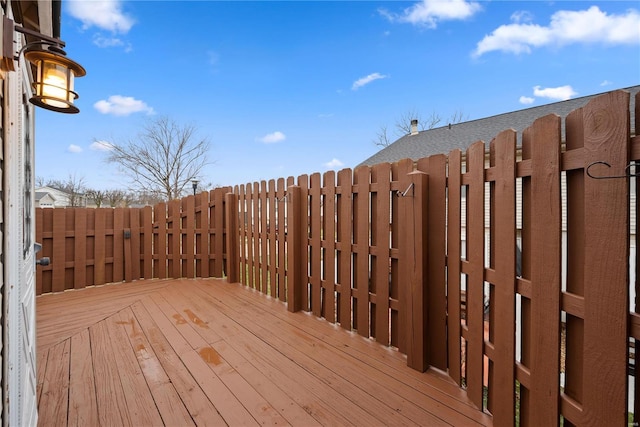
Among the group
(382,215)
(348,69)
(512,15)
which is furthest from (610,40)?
(382,215)

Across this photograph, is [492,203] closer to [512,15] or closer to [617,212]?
[617,212]

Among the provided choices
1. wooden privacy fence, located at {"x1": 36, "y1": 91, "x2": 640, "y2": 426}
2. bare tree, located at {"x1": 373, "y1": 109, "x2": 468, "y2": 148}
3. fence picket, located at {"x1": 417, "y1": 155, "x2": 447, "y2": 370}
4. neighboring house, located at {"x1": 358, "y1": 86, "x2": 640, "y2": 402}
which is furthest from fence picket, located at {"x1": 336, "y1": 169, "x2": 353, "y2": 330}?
bare tree, located at {"x1": 373, "y1": 109, "x2": 468, "y2": 148}

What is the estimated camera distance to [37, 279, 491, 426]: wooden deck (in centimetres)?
159

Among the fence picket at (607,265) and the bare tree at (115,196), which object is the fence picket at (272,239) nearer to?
the fence picket at (607,265)

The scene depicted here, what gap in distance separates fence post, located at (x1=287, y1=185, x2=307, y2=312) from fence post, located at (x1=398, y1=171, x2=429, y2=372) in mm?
1419

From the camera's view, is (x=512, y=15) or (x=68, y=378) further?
(x=512, y=15)

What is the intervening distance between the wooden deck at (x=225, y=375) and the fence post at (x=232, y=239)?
4.11 feet

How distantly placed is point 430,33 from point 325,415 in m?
10.4

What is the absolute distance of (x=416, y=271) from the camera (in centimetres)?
201

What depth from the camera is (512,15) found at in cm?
827

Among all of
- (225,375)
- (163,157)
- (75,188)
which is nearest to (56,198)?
(75,188)

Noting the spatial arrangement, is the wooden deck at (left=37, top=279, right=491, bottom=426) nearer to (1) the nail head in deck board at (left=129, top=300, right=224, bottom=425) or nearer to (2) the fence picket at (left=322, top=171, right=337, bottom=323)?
(1) the nail head in deck board at (left=129, top=300, right=224, bottom=425)

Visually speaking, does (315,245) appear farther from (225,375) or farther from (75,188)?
(75,188)

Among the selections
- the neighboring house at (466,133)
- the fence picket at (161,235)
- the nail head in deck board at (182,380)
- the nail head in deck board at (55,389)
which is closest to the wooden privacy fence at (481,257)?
the fence picket at (161,235)
